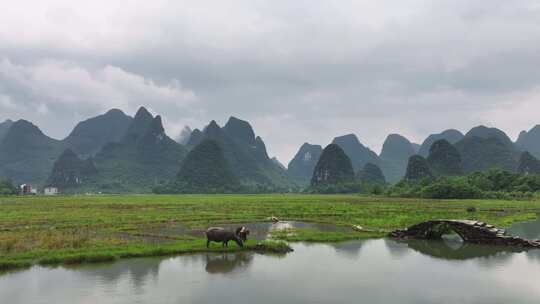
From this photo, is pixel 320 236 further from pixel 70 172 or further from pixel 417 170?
pixel 70 172

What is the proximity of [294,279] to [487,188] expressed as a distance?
2518 inches

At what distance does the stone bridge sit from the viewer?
17.0m

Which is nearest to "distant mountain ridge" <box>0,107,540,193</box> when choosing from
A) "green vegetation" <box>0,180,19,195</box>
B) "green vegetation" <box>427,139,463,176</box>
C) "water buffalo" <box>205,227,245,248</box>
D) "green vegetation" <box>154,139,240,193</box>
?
"green vegetation" <box>427,139,463,176</box>

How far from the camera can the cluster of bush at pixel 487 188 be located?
2311 inches

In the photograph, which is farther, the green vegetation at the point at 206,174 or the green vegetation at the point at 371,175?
the green vegetation at the point at 371,175

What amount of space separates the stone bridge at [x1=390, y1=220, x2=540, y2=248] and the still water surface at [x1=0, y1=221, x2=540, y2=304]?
7.31ft

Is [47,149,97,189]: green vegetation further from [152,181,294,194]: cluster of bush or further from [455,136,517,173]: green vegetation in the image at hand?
[455,136,517,173]: green vegetation

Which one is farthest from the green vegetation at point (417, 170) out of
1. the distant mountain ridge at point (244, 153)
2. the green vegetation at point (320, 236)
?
the green vegetation at point (320, 236)

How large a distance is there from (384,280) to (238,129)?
187 meters

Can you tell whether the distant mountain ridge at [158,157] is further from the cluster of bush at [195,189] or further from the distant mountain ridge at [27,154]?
the cluster of bush at [195,189]

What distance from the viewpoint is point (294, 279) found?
10766 mm

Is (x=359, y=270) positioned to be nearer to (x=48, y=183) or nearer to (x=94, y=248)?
(x=94, y=248)

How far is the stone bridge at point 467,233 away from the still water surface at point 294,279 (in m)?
2.23

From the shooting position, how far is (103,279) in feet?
34.9
